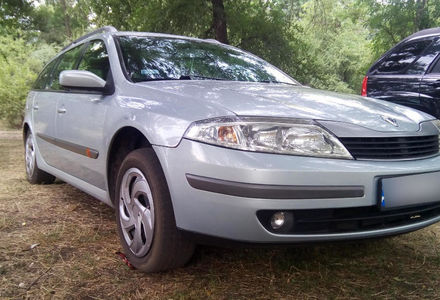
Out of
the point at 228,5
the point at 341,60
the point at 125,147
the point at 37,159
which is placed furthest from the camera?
the point at 341,60

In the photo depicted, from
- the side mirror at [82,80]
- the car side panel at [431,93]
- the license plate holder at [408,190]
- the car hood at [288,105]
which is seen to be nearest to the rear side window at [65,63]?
the side mirror at [82,80]

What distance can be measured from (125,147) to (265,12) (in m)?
9.69

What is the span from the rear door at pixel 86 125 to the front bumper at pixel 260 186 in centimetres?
101

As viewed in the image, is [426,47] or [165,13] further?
[165,13]

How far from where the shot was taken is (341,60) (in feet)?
85.6

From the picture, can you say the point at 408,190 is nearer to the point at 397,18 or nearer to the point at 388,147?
the point at 388,147

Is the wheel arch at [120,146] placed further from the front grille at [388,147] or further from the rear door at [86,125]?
the front grille at [388,147]

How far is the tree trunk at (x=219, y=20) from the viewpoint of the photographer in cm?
977

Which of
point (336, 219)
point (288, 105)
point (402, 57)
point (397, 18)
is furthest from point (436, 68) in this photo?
point (397, 18)

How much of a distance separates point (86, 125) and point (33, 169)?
1985mm

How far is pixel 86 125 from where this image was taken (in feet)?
9.43

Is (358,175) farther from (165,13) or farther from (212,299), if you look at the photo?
(165,13)

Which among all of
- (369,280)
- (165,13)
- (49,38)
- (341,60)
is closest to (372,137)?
(369,280)

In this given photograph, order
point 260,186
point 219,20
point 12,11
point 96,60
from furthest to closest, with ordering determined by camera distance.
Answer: point 12,11
point 219,20
point 96,60
point 260,186
